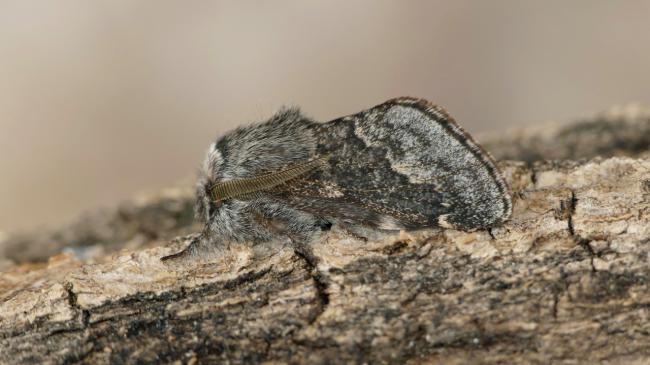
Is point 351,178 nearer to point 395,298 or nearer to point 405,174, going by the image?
point 405,174

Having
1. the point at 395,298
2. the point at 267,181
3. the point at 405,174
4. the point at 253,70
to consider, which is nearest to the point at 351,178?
the point at 405,174

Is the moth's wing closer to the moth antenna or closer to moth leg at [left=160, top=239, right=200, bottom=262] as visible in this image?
the moth antenna

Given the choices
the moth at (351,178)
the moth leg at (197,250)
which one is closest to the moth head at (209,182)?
the moth at (351,178)

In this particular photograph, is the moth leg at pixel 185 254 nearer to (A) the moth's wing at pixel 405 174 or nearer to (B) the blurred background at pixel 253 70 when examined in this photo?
(A) the moth's wing at pixel 405 174

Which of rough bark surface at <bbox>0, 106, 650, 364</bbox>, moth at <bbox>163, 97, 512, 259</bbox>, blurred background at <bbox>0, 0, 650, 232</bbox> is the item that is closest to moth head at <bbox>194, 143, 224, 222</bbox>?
moth at <bbox>163, 97, 512, 259</bbox>

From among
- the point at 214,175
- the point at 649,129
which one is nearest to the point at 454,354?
the point at 214,175

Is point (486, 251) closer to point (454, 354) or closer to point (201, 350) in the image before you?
point (454, 354)

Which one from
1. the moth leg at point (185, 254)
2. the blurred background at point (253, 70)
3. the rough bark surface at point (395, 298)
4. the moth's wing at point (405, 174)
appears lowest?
the rough bark surface at point (395, 298)
